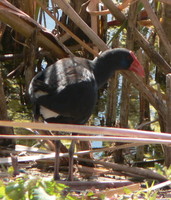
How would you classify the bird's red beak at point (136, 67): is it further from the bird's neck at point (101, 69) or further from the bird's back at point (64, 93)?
the bird's back at point (64, 93)

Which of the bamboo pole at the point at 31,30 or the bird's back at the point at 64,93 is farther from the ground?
the bamboo pole at the point at 31,30

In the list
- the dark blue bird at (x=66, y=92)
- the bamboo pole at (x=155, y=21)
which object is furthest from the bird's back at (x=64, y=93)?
the bamboo pole at (x=155, y=21)

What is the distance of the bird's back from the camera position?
2.73 meters

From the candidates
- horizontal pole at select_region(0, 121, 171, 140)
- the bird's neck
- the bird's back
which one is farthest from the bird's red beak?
horizontal pole at select_region(0, 121, 171, 140)

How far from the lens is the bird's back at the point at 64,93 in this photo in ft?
8.96

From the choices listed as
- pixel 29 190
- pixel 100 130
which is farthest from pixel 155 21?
pixel 100 130

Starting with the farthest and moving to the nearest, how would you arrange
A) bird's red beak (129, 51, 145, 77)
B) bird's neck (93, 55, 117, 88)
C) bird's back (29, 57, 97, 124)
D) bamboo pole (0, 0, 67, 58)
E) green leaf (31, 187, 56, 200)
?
bamboo pole (0, 0, 67, 58)
bird's red beak (129, 51, 145, 77)
bird's neck (93, 55, 117, 88)
bird's back (29, 57, 97, 124)
green leaf (31, 187, 56, 200)

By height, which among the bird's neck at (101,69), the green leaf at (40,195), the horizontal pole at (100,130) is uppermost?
the bird's neck at (101,69)

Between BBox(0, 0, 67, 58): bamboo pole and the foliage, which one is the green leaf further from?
BBox(0, 0, 67, 58): bamboo pole

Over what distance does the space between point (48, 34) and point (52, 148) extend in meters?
0.93

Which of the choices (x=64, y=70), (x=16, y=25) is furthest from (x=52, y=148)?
(x=16, y=25)

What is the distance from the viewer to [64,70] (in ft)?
9.57

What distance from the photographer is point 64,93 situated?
2.73 m

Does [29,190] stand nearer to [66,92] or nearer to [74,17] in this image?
[66,92]
